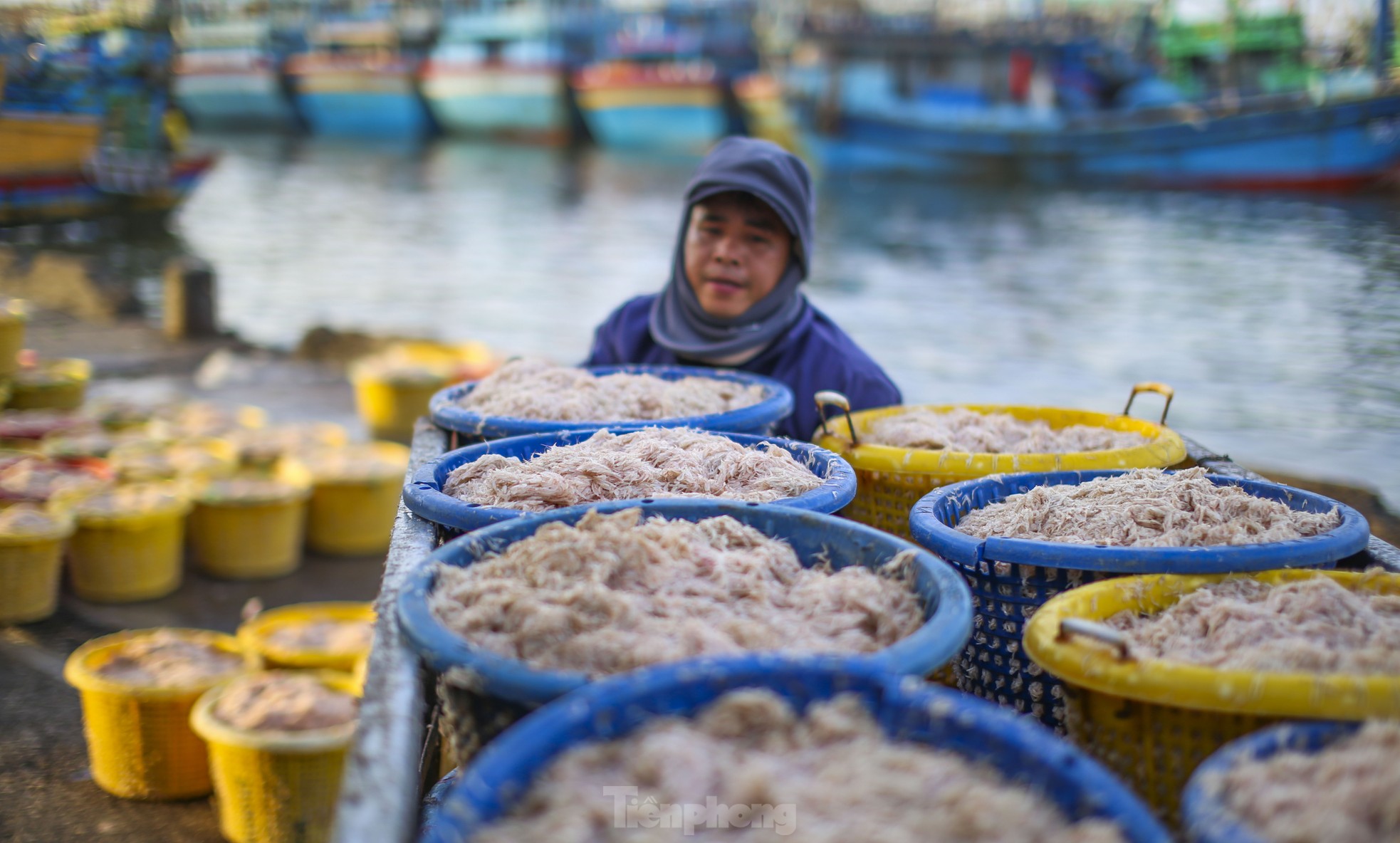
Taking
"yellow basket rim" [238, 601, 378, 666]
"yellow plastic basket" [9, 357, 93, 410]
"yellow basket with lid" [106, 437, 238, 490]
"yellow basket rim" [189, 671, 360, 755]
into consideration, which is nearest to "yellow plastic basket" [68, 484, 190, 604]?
"yellow basket with lid" [106, 437, 238, 490]

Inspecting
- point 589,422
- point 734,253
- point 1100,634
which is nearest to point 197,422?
point 734,253

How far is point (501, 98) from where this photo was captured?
4394 cm

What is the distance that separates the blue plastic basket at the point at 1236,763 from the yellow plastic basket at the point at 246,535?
192 inches

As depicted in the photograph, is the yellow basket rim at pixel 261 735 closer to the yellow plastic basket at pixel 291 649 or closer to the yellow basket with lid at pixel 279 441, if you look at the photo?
the yellow plastic basket at pixel 291 649

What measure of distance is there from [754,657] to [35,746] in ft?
12.1

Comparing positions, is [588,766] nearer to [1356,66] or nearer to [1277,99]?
[1277,99]

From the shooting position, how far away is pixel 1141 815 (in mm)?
987

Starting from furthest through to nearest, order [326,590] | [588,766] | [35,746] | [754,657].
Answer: [326,590] < [35,746] < [754,657] < [588,766]

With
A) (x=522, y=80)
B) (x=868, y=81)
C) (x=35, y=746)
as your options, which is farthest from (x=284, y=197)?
(x=35, y=746)

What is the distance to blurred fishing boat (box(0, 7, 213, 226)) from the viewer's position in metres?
13.1

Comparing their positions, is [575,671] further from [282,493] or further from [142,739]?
[282,493]

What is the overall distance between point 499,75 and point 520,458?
43.9 meters

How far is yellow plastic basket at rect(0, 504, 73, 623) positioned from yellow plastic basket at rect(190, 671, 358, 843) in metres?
1.80

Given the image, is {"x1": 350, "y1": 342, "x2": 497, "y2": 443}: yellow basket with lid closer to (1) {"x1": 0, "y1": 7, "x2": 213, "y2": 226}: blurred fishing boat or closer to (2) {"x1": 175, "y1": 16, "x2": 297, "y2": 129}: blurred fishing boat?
(1) {"x1": 0, "y1": 7, "x2": 213, "y2": 226}: blurred fishing boat
